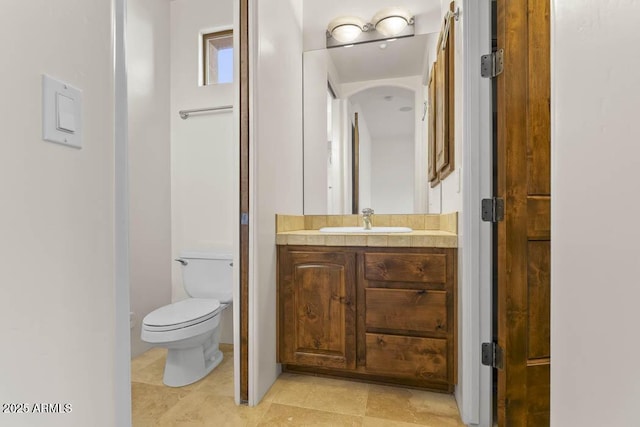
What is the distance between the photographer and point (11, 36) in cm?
47

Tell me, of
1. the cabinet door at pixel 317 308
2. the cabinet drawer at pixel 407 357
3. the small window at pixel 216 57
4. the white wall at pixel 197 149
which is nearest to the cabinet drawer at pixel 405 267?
the cabinet door at pixel 317 308

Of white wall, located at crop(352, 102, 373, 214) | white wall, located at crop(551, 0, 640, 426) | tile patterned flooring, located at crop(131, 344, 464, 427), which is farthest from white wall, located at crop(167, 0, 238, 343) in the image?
white wall, located at crop(551, 0, 640, 426)

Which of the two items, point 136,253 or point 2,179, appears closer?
point 2,179

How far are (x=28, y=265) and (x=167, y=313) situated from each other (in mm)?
1518

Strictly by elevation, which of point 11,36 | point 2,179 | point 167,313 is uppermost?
point 11,36

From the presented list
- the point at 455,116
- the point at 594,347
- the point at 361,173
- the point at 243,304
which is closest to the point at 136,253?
the point at 243,304

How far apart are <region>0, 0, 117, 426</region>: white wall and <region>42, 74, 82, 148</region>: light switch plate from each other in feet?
0.03

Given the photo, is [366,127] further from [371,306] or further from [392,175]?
[371,306]

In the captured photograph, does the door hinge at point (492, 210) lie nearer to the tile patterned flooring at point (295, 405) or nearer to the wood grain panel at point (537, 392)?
the wood grain panel at point (537, 392)

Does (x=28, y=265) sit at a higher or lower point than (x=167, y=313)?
higher

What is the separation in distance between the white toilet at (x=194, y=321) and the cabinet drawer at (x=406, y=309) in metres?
0.97

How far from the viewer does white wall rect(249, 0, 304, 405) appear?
159cm

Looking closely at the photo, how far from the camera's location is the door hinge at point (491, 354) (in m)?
1.39

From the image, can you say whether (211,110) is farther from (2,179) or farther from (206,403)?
(2,179)
